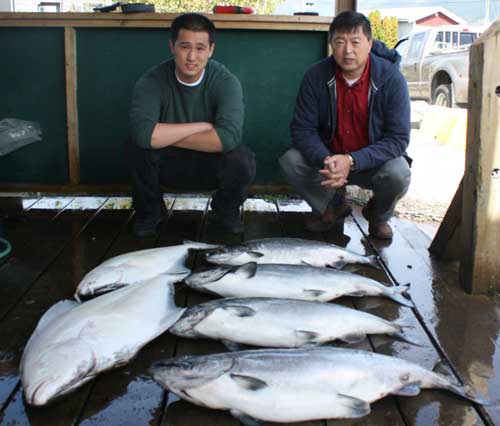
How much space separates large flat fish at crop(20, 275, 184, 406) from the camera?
7.28 feet

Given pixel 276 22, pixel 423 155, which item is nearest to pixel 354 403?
pixel 276 22

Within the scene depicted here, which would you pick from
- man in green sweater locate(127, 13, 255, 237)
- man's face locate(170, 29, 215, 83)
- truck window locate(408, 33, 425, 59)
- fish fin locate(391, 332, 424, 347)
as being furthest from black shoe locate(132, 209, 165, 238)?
truck window locate(408, 33, 425, 59)

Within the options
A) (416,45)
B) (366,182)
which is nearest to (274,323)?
(366,182)

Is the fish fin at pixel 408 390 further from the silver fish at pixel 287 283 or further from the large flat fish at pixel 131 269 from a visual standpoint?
the large flat fish at pixel 131 269

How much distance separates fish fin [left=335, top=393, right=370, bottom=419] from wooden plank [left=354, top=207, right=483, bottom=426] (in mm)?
164

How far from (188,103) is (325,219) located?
1.24 m

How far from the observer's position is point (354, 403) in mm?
2170

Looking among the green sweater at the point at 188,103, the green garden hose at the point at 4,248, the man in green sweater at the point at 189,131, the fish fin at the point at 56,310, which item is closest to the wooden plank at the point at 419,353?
the man in green sweater at the point at 189,131

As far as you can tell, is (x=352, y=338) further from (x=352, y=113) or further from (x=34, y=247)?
(x=34, y=247)

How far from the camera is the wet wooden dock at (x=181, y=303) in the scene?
2229 mm

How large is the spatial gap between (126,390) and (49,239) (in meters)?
2.10

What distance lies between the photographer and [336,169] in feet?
12.7

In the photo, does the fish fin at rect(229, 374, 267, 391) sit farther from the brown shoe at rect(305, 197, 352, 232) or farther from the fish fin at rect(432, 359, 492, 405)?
the brown shoe at rect(305, 197, 352, 232)

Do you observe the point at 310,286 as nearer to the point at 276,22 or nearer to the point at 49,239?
the point at 49,239
